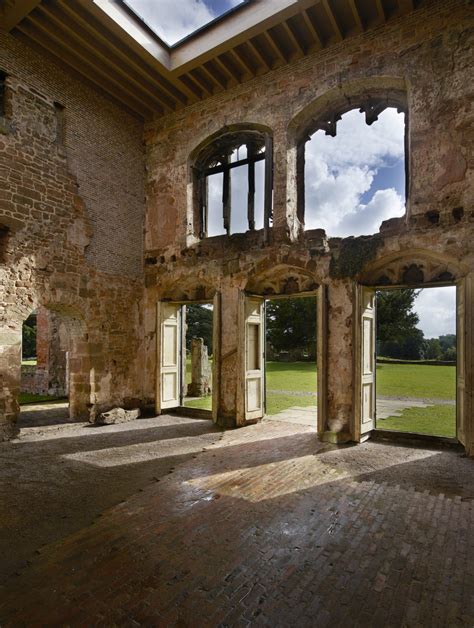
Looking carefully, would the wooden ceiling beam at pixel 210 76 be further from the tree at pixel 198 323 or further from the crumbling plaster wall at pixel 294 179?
the tree at pixel 198 323

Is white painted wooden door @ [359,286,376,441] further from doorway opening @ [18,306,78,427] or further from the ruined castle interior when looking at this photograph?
doorway opening @ [18,306,78,427]

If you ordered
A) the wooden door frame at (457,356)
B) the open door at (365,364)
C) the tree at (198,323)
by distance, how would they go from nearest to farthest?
the wooden door frame at (457,356) → the open door at (365,364) → the tree at (198,323)

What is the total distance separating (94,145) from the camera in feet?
27.6

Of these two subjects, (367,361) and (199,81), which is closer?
(367,361)

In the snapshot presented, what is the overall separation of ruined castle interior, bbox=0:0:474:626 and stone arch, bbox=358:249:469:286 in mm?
37

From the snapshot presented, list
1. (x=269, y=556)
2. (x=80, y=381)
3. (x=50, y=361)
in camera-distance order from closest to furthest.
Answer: (x=269, y=556), (x=80, y=381), (x=50, y=361)

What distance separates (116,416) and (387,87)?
27.7 feet

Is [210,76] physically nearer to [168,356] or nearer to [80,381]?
[168,356]

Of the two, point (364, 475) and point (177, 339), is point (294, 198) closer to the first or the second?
point (177, 339)

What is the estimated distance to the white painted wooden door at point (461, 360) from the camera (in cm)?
576

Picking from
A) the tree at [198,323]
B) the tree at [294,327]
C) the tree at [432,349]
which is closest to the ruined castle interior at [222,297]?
the tree at [198,323]

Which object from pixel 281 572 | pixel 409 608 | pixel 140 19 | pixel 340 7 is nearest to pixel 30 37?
pixel 140 19

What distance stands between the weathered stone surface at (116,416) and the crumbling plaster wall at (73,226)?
29cm

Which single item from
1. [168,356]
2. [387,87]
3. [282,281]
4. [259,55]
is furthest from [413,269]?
[168,356]
